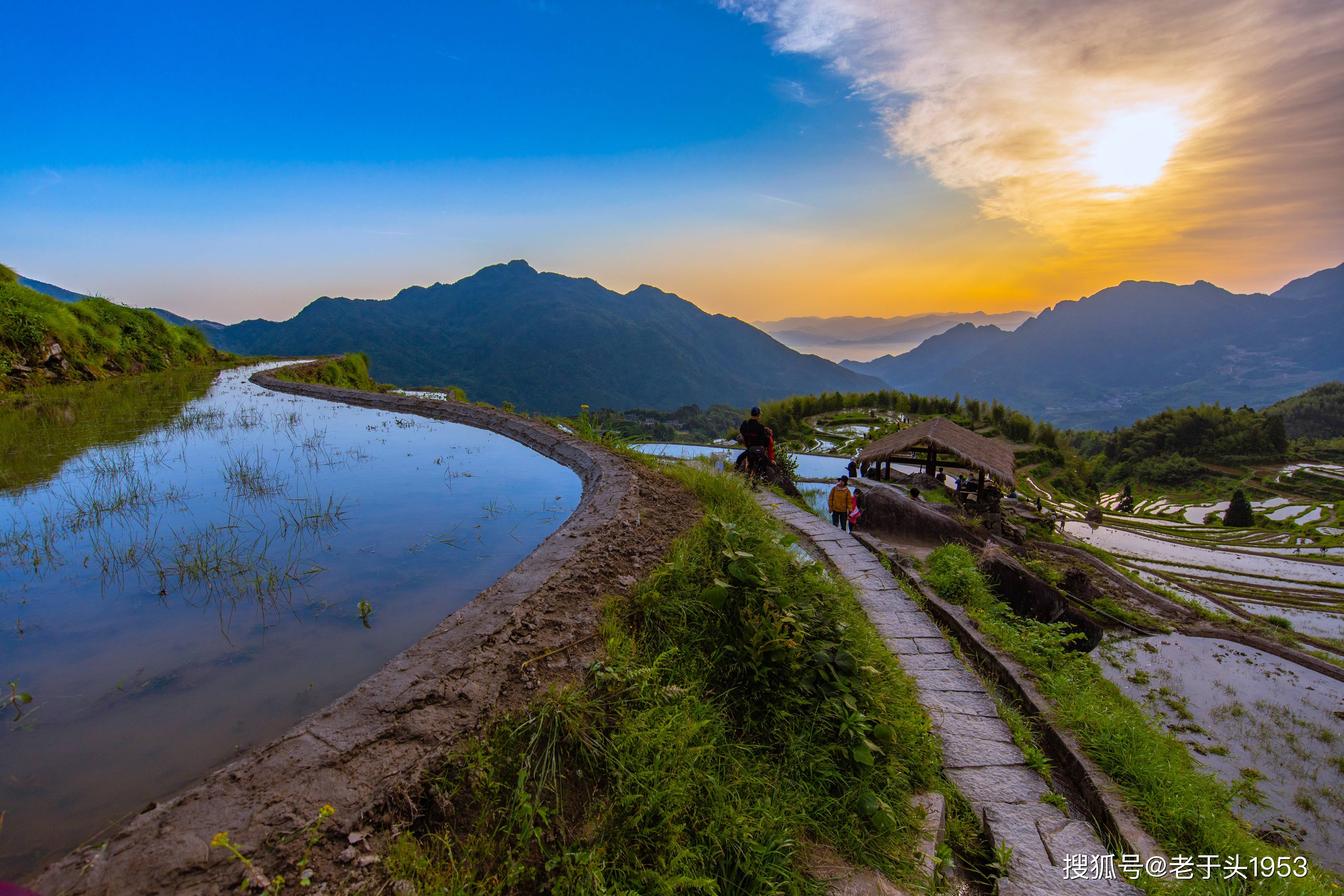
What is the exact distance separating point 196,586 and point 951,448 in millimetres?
15475

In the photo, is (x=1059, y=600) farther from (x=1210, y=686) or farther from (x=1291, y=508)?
(x=1291, y=508)

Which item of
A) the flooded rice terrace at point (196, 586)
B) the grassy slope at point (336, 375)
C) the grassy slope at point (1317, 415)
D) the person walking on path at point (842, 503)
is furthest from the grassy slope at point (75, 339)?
the grassy slope at point (1317, 415)

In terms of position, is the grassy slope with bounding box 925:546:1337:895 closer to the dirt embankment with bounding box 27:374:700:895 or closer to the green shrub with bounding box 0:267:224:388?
the dirt embankment with bounding box 27:374:700:895

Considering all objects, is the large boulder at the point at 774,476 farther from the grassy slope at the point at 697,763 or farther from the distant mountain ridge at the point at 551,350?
the distant mountain ridge at the point at 551,350

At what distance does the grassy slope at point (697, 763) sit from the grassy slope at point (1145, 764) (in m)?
1.14

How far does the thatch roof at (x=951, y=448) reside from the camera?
1441cm

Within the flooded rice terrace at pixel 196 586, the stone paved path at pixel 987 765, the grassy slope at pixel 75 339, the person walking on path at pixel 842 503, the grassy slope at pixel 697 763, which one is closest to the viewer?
the grassy slope at pixel 697 763

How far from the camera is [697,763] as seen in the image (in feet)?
7.80

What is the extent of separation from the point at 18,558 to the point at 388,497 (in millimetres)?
2521

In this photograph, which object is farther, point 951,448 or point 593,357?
point 593,357

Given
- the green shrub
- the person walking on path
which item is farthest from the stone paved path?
the green shrub

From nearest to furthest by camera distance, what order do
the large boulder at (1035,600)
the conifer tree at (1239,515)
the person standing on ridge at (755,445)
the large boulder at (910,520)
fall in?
the large boulder at (1035,600), the large boulder at (910,520), the person standing on ridge at (755,445), the conifer tree at (1239,515)

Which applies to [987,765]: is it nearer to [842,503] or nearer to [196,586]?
[196,586]

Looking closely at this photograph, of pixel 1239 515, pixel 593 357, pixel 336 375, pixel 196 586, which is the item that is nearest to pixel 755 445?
pixel 196 586
